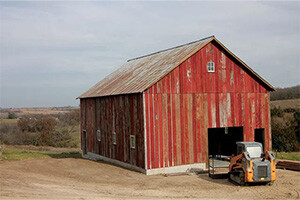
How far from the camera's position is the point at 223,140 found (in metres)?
29.6

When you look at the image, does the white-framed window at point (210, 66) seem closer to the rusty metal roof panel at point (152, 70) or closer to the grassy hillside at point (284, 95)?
A: the rusty metal roof panel at point (152, 70)

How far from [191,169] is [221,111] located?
4384 mm

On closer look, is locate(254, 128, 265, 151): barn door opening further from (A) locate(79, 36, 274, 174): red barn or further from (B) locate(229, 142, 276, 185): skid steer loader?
(B) locate(229, 142, 276, 185): skid steer loader

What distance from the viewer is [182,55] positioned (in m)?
24.4

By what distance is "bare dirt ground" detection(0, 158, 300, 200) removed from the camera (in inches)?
646

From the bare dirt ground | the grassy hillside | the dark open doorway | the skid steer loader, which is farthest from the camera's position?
the grassy hillside

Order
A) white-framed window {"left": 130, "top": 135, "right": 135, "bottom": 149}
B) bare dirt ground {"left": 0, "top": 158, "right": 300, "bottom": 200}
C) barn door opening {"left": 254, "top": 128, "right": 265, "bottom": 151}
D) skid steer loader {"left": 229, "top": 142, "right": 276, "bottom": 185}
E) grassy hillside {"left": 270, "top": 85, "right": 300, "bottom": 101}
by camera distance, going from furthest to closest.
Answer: grassy hillside {"left": 270, "top": 85, "right": 300, "bottom": 101}, barn door opening {"left": 254, "top": 128, "right": 265, "bottom": 151}, white-framed window {"left": 130, "top": 135, "right": 135, "bottom": 149}, skid steer loader {"left": 229, "top": 142, "right": 276, "bottom": 185}, bare dirt ground {"left": 0, "top": 158, "right": 300, "bottom": 200}

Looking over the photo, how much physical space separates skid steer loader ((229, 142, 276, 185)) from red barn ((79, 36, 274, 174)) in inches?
177

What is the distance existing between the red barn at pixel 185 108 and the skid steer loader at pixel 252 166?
177 inches

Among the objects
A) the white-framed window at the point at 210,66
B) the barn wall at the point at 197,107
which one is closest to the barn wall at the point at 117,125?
the barn wall at the point at 197,107

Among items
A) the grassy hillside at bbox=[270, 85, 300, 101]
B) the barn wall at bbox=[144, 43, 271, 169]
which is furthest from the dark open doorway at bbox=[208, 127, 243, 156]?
the grassy hillside at bbox=[270, 85, 300, 101]

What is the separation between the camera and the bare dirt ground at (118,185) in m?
16.4

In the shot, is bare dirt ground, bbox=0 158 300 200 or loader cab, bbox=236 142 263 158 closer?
bare dirt ground, bbox=0 158 300 200

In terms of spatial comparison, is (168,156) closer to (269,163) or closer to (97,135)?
(269,163)
